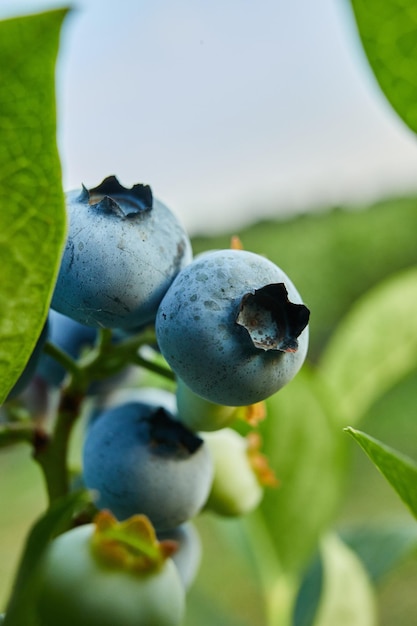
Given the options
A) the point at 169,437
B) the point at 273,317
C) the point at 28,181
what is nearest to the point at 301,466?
the point at 169,437

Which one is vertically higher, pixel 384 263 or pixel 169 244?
pixel 169 244

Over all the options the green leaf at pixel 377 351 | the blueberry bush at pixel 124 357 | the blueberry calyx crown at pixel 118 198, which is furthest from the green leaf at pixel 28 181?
the green leaf at pixel 377 351

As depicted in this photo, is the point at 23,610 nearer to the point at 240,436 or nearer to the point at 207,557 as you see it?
the point at 240,436

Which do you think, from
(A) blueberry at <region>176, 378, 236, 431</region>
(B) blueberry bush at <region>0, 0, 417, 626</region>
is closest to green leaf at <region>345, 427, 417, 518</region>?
(B) blueberry bush at <region>0, 0, 417, 626</region>

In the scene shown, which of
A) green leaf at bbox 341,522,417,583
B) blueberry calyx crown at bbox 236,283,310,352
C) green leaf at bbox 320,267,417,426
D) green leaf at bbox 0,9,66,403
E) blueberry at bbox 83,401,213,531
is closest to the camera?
green leaf at bbox 0,9,66,403

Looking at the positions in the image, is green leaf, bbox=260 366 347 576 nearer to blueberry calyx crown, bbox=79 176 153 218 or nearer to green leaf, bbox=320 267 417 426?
green leaf, bbox=320 267 417 426

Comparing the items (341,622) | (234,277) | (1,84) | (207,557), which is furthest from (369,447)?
(207,557)

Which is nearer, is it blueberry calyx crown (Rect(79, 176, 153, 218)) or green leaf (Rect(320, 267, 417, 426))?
blueberry calyx crown (Rect(79, 176, 153, 218))
